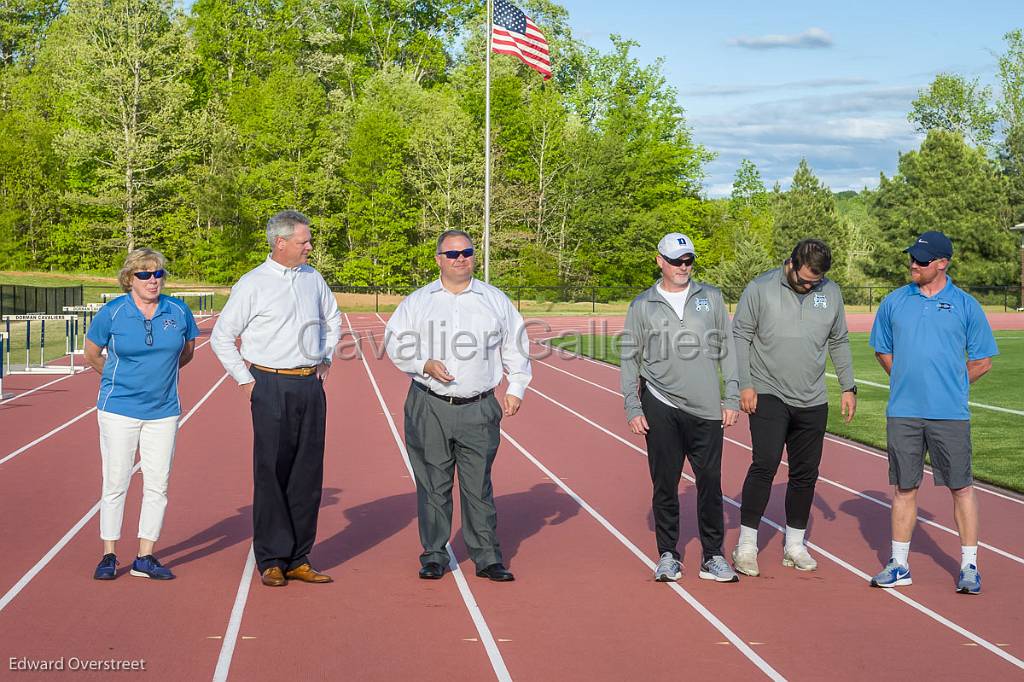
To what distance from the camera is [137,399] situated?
21.9 ft

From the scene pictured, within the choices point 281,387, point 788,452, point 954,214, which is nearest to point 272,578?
point 281,387

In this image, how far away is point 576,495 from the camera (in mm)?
9789

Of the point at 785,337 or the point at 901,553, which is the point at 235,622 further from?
the point at 901,553

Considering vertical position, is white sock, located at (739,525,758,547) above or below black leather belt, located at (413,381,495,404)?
below

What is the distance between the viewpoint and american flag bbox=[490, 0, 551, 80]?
106 ft

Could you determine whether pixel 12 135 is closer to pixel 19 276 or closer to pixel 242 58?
pixel 19 276

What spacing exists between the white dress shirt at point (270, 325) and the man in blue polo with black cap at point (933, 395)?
3285 mm

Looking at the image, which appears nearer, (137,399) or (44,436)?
(137,399)

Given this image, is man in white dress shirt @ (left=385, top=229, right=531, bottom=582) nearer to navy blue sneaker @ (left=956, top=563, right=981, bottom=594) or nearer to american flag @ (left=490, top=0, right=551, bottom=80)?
navy blue sneaker @ (left=956, top=563, right=981, bottom=594)

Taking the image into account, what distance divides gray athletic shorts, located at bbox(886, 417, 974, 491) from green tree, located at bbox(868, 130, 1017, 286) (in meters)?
59.6

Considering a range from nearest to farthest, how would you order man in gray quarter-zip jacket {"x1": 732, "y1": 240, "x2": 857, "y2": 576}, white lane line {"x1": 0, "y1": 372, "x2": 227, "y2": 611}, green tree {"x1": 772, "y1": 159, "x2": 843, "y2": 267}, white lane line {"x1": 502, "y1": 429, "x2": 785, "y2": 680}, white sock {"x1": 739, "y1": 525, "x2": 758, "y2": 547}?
white lane line {"x1": 502, "y1": 429, "x2": 785, "y2": 680}
white lane line {"x1": 0, "y1": 372, "x2": 227, "y2": 611}
man in gray quarter-zip jacket {"x1": 732, "y1": 240, "x2": 857, "y2": 576}
white sock {"x1": 739, "y1": 525, "x2": 758, "y2": 547}
green tree {"x1": 772, "y1": 159, "x2": 843, "y2": 267}

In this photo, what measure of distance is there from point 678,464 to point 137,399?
312cm

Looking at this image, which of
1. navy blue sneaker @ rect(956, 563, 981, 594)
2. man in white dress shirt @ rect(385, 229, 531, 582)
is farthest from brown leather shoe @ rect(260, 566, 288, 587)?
navy blue sneaker @ rect(956, 563, 981, 594)

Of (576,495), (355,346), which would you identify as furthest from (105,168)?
(576,495)
